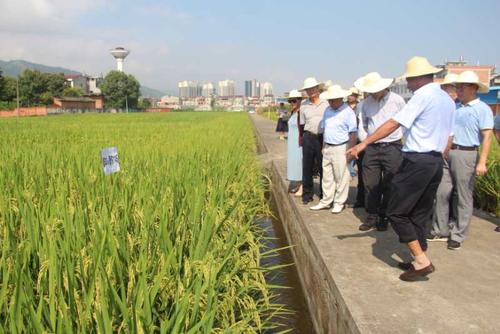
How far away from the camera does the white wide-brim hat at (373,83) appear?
3490mm

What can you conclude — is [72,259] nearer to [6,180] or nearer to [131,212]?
[131,212]

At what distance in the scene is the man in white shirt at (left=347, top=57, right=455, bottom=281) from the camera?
8.36 feet

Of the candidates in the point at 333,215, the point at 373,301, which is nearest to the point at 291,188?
the point at 333,215

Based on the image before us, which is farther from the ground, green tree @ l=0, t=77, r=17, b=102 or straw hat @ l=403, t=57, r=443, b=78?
green tree @ l=0, t=77, r=17, b=102

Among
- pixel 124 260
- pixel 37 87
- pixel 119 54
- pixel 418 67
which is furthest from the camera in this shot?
pixel 119 54

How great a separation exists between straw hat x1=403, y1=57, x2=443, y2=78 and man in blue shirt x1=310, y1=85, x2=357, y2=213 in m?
1.36

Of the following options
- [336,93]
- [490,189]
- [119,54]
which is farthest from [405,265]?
[119,54]

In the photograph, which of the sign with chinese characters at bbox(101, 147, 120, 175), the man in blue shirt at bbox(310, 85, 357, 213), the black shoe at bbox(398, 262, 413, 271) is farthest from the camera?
the man in blue shirt at bbox(310, 85, 357, 213)

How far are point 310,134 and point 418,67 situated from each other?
2.16 meters

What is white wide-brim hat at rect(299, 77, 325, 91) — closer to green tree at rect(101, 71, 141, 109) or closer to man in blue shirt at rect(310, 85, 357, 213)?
man in blue shirt at rect(310, 85, 357, 213)

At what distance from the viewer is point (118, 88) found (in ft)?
247

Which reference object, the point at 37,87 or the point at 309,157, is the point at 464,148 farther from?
the point at 37,87

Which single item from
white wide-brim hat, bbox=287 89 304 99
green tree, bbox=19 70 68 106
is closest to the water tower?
green tree, bbox=19 70 68 106

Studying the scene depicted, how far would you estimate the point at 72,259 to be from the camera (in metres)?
1.87
